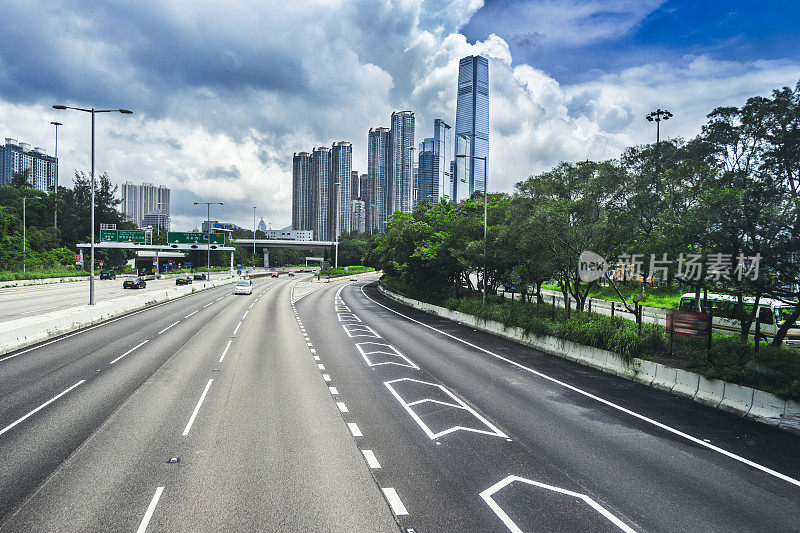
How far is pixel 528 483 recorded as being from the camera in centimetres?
679

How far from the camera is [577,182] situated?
2031 centimetres

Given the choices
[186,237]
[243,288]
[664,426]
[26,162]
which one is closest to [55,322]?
[664,426]

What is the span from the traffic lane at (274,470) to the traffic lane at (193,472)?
20 millimetres

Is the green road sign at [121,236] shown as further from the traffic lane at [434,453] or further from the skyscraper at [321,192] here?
the skyscraper at [321,192]

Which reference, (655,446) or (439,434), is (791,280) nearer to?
(655,446)

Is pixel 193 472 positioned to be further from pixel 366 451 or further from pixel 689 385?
pixel 689 385

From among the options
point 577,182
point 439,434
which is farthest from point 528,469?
point 577,182

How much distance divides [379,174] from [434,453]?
579ft

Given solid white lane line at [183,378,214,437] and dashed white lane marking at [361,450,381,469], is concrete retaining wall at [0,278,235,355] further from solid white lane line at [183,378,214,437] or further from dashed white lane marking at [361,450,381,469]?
dashed white lane marking at [361,450,381,469]

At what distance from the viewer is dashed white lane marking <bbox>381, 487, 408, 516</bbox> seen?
588 cm

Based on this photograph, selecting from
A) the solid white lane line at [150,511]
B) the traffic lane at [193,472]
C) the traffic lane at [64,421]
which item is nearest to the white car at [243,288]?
the traffic lane at [64,421]

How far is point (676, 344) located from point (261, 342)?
53.3 feet

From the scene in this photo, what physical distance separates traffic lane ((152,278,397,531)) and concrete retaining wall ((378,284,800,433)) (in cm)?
951

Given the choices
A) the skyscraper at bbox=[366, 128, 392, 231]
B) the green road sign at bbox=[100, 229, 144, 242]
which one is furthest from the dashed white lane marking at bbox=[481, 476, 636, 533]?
the skyscraper at bbox=[366, 128, 392, 231]
